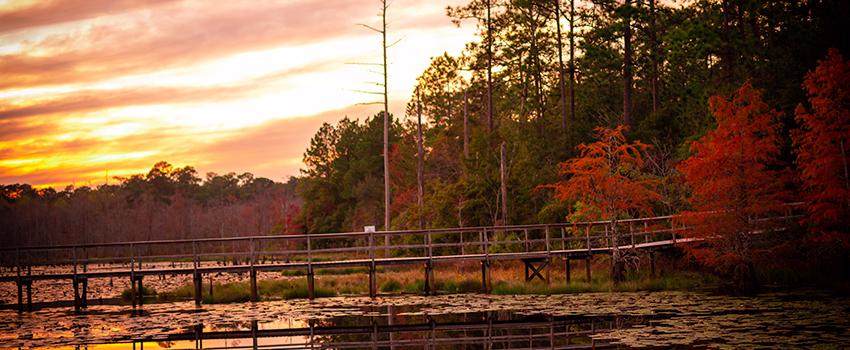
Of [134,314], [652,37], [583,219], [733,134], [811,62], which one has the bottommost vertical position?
[134,314]

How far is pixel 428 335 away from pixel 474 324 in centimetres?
207

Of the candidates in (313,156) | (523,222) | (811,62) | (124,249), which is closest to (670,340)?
(811,62)

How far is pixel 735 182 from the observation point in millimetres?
30781

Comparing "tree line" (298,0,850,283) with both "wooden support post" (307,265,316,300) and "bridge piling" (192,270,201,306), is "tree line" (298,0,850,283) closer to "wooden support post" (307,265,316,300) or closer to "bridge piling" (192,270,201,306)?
"wooden support post" (307,265,316,300)

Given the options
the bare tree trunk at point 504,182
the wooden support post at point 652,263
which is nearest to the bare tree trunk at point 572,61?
the bare tree trunk at point 504,182

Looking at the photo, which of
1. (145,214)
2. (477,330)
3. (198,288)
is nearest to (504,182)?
(198,288)

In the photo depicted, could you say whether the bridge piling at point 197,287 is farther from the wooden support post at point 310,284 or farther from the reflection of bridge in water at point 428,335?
the reflection of bridge in water at point 428,335

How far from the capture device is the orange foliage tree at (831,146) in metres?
30.2

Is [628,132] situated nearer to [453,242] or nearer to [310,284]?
[453,242]

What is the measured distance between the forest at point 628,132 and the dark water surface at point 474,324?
4.00 meters

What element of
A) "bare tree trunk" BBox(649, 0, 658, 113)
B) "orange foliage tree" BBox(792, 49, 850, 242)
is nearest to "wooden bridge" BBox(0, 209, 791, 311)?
"orange foliage tree" BBox(792, 49, 850, 242)

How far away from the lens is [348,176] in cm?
8031

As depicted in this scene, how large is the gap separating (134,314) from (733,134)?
21071mm

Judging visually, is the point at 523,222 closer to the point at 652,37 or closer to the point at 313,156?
the point at 652,37
